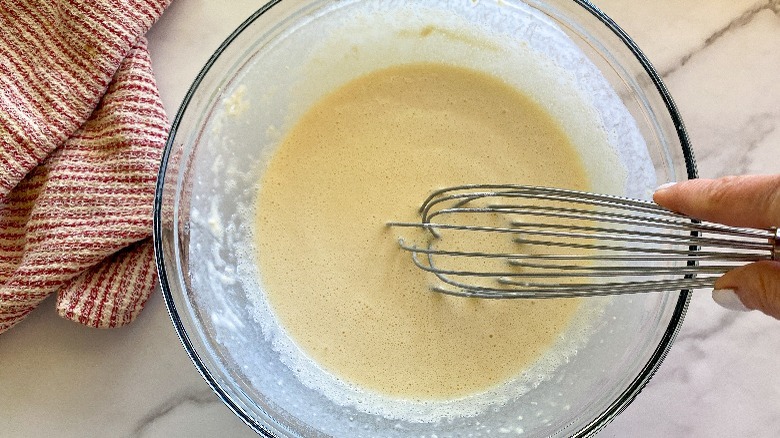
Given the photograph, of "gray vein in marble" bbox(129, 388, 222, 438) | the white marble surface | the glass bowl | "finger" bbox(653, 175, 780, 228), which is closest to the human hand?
"finger" bbox(653, 175, 780, 228)

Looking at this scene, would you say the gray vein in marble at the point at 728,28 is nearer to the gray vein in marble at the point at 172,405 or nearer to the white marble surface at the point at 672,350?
the white marble surface at the point at 672,350

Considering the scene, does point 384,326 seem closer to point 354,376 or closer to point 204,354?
point 354,376

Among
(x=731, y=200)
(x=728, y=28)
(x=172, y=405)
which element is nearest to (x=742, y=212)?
(x=731, y=200)

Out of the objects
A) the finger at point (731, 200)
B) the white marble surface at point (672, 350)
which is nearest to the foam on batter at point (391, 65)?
the white marble surface at point (672, 350)

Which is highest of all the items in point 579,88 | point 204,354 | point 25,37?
point 579,88

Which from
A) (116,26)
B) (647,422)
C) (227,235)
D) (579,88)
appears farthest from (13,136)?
(647,422)

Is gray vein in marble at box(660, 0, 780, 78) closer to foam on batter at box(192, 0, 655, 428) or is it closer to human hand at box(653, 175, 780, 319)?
foam on batter at box(192, 0, 655, 428)

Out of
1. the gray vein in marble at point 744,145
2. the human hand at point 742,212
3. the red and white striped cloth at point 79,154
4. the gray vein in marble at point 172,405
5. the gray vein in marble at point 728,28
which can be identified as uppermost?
the gray vein in marble at point 728,28
